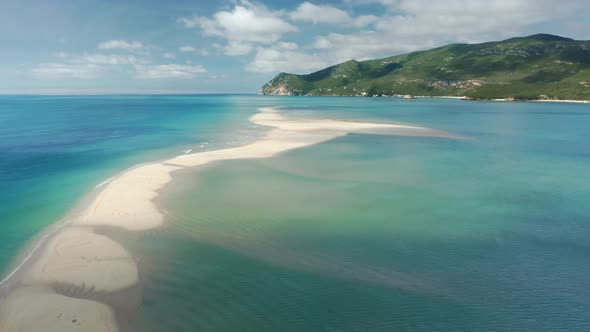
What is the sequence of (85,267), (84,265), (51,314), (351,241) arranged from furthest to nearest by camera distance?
(351,241)
(84,265)
(85,267)
(51,314)

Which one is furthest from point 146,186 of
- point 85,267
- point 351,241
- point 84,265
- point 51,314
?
point 351,241

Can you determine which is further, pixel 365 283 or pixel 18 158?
pixel 18 158

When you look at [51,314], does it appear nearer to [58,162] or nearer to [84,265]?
[84,265]

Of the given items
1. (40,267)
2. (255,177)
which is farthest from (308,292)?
(255,177)

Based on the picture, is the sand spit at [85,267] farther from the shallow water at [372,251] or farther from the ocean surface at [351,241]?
the shallow water at [372,251]

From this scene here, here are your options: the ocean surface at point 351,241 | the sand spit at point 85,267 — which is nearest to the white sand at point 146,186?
the sand spit at point 85,267

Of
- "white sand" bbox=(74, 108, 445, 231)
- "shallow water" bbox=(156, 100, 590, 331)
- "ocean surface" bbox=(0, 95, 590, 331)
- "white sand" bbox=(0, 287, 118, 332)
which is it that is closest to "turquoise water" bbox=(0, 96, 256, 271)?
"ocean surface" bbox=(0, 95, 590, 331)

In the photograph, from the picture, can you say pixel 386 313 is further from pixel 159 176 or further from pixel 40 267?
pixel 159 176
